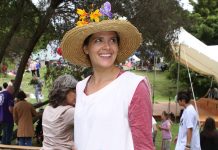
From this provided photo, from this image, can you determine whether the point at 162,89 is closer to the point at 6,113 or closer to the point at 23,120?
the point at 6,113

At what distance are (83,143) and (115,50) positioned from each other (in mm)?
509

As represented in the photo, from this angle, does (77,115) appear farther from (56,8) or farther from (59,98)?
(56,8)

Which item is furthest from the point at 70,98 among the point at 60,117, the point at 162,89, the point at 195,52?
the point at 162,89

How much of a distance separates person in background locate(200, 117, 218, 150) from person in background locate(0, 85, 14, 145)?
15.4 ft

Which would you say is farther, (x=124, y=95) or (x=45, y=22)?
(x=45, y=22)

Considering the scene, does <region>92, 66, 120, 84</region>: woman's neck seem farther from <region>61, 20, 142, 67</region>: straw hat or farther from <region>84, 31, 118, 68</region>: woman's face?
<region>61, 20, 142, 67</region>: straw hat

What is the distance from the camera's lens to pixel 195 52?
13312 millimetres

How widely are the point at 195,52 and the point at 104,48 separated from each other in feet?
36.9

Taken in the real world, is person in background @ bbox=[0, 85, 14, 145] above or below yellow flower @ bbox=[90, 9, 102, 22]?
below

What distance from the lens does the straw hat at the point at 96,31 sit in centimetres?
233

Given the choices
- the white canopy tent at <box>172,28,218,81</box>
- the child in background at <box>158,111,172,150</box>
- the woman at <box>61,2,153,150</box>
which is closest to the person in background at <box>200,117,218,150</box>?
the child in background at <box>158,111,172,150</box>

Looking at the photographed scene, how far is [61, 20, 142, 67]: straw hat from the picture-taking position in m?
2.33

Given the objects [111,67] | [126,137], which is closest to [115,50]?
[111,67]

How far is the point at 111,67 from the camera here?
2.37m
